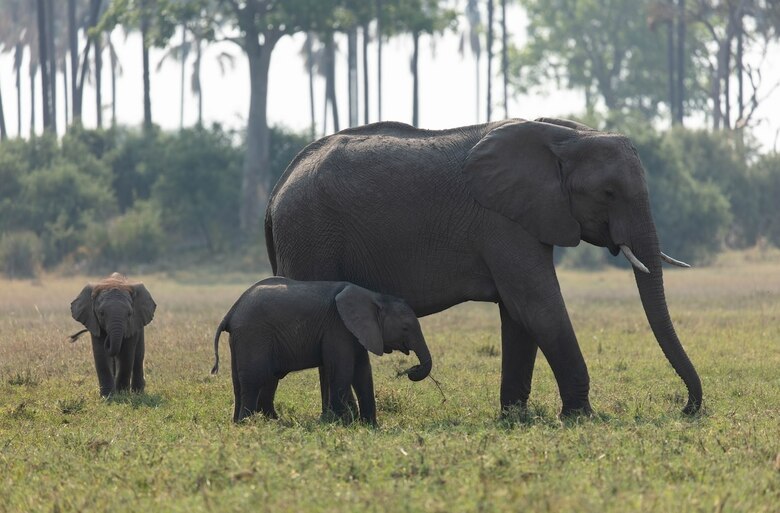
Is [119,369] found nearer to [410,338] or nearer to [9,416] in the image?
[9,416]

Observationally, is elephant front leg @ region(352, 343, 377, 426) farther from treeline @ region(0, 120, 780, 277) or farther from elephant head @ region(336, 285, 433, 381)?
treeline @ region(0, 120, 780, 277)

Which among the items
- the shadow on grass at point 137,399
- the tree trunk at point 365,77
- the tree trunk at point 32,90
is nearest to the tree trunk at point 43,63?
the tree trunk at point 365,77

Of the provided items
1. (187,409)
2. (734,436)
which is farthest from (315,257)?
(734,436)

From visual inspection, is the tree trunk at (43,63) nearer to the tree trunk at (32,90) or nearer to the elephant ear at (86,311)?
the tree trunk at (32,90)

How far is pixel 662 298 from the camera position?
11031mm

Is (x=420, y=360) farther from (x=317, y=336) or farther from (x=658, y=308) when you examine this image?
(x=658, y=308)

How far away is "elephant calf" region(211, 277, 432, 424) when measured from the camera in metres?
10.5

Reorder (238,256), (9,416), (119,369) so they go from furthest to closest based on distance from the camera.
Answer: (238,256) → (119,369) → (9,416)

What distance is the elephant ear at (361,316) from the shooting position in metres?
10.3

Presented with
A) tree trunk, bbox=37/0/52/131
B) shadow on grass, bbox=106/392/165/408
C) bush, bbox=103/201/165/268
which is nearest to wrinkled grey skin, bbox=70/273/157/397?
shadow on grass, bbox=106/392/165/408

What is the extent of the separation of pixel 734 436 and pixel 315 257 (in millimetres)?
3683

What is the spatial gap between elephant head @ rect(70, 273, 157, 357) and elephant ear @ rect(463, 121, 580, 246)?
13.3ft

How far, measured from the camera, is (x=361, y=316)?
10.4 metres

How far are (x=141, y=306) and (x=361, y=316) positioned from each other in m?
4.21
